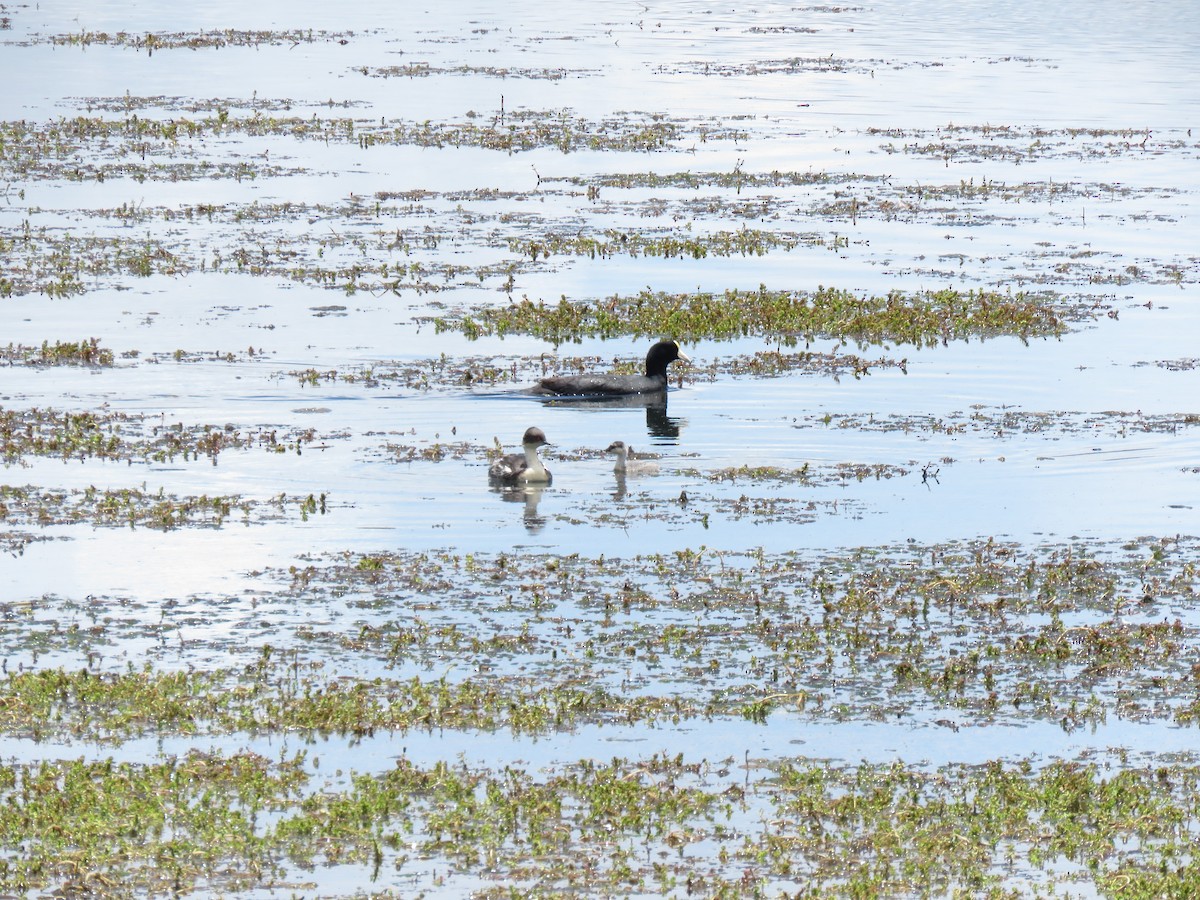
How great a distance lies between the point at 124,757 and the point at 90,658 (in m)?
1.83

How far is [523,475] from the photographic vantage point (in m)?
19.0

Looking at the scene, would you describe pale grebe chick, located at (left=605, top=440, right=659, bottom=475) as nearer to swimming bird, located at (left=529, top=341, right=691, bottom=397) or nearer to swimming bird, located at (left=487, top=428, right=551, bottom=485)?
swimming bird, located at (left=487, top=428, right=551, bottom=485)

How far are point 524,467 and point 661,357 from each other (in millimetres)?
5243

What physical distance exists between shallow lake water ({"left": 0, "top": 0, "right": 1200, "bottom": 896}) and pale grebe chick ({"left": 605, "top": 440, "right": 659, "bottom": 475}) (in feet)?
0.77

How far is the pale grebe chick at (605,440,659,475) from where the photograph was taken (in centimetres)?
1992

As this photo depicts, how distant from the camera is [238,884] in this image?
10.3 metres

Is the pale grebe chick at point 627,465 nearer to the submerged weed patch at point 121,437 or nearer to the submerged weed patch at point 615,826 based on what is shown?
the submerged weed patch at point 121,437

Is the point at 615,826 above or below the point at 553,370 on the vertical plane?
below

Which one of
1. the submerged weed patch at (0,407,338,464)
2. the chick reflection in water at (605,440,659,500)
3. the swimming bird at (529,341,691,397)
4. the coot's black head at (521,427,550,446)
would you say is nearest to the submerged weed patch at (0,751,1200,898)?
the coot's black head at (521,427,550,446)

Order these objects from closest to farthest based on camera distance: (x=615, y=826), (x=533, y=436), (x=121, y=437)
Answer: (x=615, y=826) < (x=533, y=436) < (x=121, y=437)

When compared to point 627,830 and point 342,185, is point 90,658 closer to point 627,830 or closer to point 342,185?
point 627,830

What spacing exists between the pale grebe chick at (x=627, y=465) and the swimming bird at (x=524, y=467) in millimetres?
852

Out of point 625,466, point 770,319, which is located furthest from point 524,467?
point 770,319

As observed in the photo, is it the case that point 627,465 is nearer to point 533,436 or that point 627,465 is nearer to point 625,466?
point 625,466
